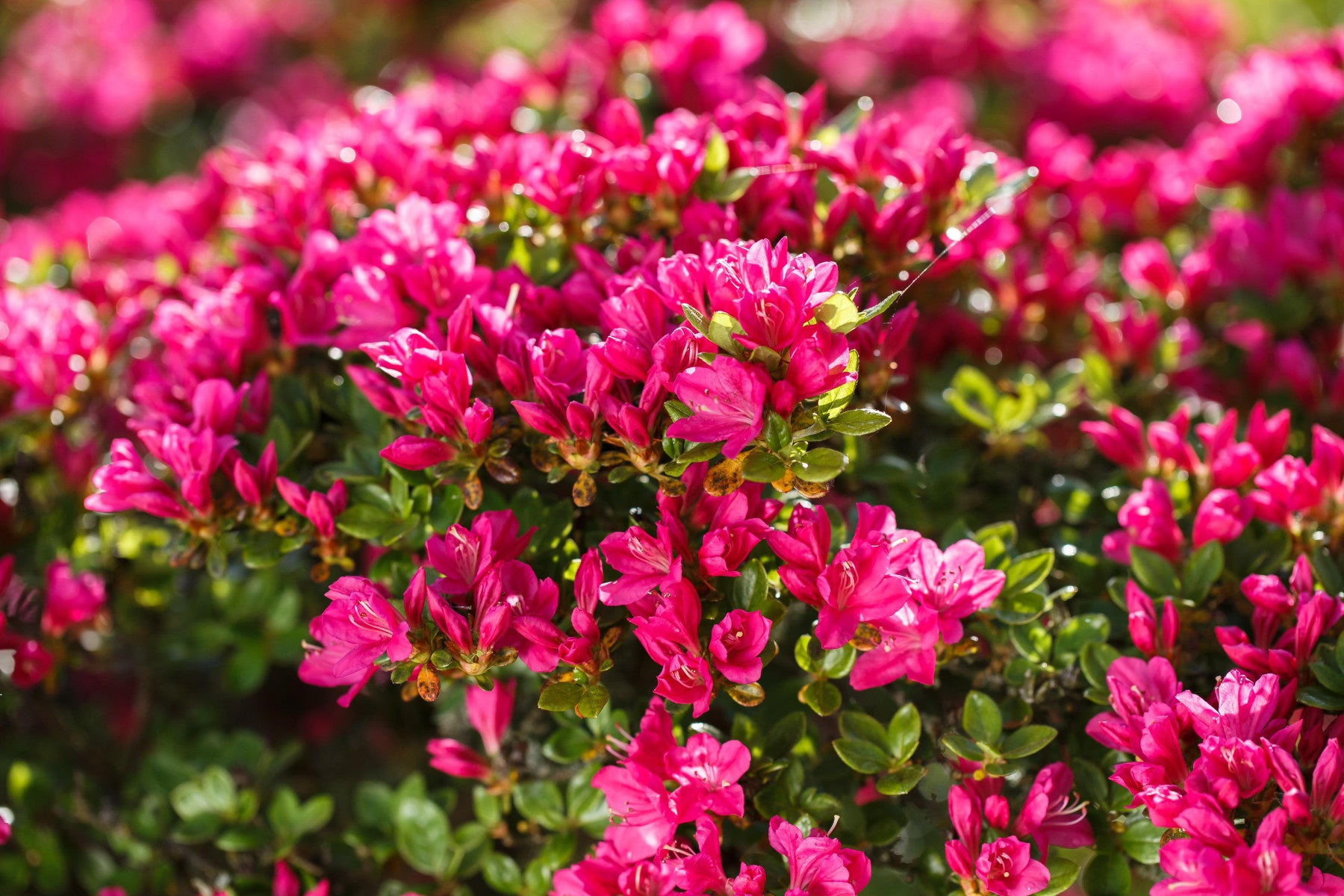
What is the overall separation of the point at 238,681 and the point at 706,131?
107 cm

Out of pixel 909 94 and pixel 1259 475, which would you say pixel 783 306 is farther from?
pixel 909 94

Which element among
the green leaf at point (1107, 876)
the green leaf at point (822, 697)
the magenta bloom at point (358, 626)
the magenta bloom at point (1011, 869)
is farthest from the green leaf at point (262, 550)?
the green leaf at point (1107, 876)

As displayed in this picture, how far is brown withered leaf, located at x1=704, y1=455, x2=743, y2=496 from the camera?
1.10 metres

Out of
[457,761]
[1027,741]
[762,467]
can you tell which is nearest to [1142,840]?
[1027,741]

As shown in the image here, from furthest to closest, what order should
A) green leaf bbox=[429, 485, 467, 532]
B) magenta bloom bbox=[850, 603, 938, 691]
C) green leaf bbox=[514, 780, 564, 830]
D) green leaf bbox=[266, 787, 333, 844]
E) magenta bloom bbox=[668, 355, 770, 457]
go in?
green leaf bbox=[266, 787, 333, 844], green leaf bbox=[514, 780, 564, 830], green leaf bbox=[429, 485, 467, 532], magenta bloom bbox=[850, 603, 938, 691], magenta bloom bbox=[668, 355, 770, 457]

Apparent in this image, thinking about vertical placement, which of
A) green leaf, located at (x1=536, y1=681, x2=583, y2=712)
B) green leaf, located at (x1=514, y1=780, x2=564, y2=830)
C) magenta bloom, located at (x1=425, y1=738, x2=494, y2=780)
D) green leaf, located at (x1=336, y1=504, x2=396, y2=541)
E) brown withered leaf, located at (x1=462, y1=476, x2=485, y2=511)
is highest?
brown withered leaf, located at (x1=462, y1=476, x2=485, y2=511)

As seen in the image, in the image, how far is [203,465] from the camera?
4.07ft

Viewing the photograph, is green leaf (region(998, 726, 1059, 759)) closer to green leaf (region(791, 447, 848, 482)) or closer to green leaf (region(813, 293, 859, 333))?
green leaf (region(791, 447, 848, 482))

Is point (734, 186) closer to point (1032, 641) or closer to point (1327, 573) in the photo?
point (1032, 641)

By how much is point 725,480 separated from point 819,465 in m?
0.10

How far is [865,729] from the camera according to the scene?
48.1 inches

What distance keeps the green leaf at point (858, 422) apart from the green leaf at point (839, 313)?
0.29ft

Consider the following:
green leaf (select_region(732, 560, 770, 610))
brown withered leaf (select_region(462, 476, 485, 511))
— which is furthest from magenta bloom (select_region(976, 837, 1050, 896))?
brown withered leaf (select_region(462, 476, 485, 511))

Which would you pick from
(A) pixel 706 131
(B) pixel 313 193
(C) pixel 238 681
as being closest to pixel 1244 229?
(A) pixel 706 131
